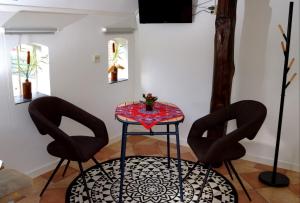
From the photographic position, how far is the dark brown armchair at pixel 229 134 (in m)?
2.95

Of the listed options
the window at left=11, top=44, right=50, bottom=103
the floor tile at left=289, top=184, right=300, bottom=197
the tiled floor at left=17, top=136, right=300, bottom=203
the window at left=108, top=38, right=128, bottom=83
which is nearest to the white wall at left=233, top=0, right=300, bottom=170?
the tiled floor at left=17, top=136, right=300, bottom=203

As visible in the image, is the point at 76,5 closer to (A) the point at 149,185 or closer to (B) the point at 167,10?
(B) the point at 167,10

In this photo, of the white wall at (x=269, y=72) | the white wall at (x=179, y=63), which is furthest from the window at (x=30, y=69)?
the white wall at (x=269, y=72)

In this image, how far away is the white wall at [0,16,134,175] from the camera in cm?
326

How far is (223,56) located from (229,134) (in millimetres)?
1001

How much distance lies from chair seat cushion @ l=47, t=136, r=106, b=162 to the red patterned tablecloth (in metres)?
0.37

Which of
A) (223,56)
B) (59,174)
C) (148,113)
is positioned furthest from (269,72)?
(59,174)

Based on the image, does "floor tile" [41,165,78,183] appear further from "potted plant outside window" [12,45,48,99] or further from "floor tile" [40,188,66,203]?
"potted plant outside window" [12,45,48,99]

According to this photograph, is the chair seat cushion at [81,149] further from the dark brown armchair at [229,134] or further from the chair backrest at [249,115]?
the chair backrest at [249,115]

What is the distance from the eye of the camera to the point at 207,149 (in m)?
3.17

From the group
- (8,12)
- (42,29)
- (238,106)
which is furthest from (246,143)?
(8,12)

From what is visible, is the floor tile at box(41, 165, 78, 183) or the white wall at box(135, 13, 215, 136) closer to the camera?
the floor tile at box(41, 165, 78, 183)

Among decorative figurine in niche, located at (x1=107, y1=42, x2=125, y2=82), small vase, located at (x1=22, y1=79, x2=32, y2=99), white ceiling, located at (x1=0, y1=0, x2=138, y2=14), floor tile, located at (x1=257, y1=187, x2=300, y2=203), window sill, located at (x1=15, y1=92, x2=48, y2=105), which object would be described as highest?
white ceiling, located at (x1=0, y1=0, x2=138, y2=14)

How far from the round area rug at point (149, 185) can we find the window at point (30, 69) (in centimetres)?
105
